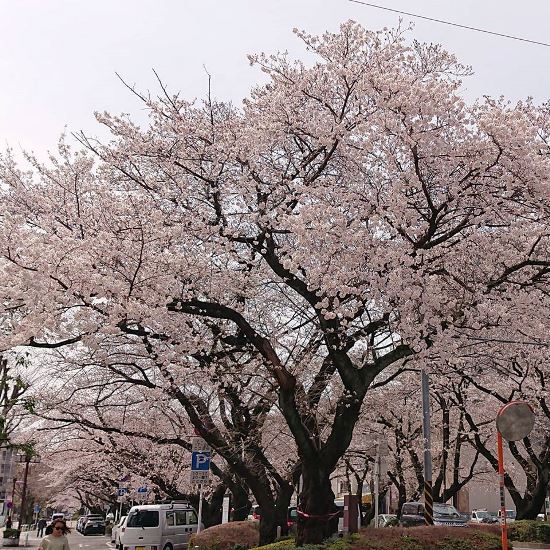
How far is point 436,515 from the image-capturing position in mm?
24000

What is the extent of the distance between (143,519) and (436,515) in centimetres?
1131

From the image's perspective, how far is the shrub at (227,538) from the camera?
1576 cm

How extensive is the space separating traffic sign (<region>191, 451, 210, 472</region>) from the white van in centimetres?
753

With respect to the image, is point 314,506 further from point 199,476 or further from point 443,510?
point 443,510

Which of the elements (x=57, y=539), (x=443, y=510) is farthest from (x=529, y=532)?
(x=57, y=539)

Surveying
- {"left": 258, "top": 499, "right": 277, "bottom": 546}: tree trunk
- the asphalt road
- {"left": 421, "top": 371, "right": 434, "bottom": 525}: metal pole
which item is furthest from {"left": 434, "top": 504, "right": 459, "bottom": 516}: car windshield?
the asphalt road

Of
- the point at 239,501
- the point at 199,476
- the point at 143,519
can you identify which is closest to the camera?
the point at 199,476

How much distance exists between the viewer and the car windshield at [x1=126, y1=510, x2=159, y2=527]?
Answer: 64.9ft

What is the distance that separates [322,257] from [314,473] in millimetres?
4024

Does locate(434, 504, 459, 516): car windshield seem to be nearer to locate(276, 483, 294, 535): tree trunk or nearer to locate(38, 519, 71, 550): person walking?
locate(276, 483, 294, 535): tree trunk

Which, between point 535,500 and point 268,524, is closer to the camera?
point 268,524

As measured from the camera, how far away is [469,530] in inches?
561

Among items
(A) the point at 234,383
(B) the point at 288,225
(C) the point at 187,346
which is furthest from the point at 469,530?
(B) the point at 288,225

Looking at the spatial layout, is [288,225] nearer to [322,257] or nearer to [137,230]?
[322,257]
